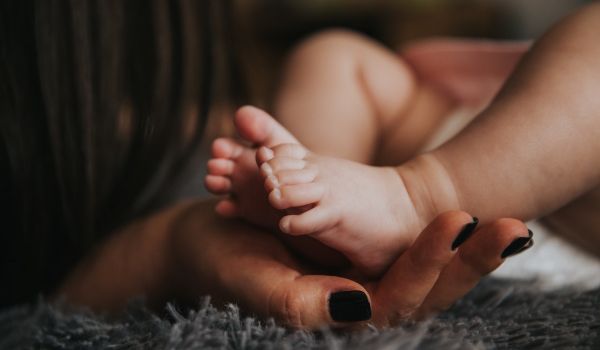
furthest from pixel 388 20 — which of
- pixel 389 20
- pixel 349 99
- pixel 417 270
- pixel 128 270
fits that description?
pixel 417 270

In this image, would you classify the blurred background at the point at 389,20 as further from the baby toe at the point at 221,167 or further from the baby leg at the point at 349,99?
the baby toe at the point at 221,167

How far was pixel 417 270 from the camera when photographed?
396 mm

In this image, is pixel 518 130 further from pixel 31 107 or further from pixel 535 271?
pixel 31 107

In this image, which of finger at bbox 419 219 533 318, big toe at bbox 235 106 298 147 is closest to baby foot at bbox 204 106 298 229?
big toe at bbox 235 106 298 147

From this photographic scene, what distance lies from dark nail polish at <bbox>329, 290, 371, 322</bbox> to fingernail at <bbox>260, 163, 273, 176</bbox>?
0.09 m

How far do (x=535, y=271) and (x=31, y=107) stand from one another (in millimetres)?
525

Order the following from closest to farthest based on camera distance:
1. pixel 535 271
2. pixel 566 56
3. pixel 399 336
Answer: pixel 399 336
pixel 566 56
pixel 535 271

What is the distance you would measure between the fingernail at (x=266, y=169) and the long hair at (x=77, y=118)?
0.29 m

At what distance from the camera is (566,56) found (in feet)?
1.58

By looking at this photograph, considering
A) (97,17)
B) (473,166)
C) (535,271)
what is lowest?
(535,271)

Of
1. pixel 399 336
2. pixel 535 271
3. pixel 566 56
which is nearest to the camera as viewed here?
pixel 399 336

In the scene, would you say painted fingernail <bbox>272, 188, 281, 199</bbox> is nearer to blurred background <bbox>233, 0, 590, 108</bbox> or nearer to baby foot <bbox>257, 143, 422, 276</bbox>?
baby foot <bbox>257, 143, 422, 276</bbox>

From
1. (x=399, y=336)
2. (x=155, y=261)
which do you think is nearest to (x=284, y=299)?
(x=399, y=336)

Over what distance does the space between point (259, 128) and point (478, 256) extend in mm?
182
